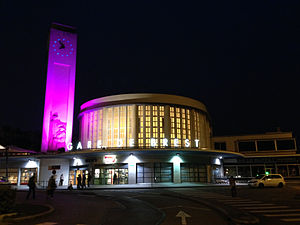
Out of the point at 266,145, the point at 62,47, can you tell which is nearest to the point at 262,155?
the point at 266,145

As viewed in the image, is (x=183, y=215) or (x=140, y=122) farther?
(x=140, y=122)

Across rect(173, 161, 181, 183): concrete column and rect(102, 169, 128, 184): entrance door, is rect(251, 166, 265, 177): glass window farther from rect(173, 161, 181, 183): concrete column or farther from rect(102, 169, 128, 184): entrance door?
rect(102, 169, 128, 184): entrance door

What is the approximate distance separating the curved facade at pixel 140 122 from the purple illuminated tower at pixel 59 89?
A: 5.21m

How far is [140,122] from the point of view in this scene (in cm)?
4566

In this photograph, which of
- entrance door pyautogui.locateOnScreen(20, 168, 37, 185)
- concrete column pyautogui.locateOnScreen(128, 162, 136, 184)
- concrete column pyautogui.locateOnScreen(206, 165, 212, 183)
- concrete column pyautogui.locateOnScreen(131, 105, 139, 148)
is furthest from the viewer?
entrance door pyautogui.locateOnScreen(20, 168, 37, 185)

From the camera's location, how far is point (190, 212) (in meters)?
13.1

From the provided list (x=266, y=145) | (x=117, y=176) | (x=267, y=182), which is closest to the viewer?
(x=267, y=182)

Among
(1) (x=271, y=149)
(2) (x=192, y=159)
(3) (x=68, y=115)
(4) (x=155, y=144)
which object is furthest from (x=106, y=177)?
(1) (x=271, y=149)

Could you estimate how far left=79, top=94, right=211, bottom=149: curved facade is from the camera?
148 ft

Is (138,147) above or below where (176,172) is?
above

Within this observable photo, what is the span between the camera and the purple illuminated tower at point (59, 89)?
167 feet

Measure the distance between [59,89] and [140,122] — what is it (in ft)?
61.9

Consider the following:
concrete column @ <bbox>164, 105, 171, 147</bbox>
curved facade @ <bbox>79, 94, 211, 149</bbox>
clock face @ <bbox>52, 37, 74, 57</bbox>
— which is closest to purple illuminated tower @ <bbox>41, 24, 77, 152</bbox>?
clock face @ <bbox>52, 37, 74, 57</bbox>

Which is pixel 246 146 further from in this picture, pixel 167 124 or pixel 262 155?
pixel 167 124
